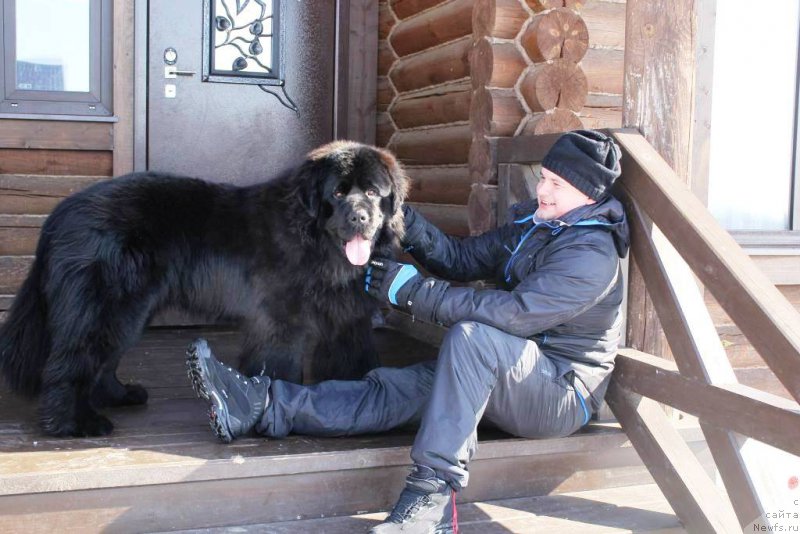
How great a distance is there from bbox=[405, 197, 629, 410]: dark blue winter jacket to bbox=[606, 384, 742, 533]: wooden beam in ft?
0.45

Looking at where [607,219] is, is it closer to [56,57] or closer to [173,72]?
[173,72]

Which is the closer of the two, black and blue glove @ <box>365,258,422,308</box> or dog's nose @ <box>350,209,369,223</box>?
black and blue glove @ <box>365,258,422,308</box>

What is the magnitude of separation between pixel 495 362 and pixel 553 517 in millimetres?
604

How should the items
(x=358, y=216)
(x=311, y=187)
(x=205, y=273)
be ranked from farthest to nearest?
(x=205, y=273) → (x=311, y=187) → (x=358, y=216)

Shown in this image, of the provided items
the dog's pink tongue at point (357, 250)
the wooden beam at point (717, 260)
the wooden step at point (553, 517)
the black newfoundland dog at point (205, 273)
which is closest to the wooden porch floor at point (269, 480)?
the wooden step at point (553, 517)

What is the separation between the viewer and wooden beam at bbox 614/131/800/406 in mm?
2289

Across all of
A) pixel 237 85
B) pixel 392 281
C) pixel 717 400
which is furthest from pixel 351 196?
pixel 237 85

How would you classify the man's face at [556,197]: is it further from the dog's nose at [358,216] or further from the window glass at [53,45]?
the window glass at [53,45]

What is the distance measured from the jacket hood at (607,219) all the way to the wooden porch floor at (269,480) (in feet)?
2.34

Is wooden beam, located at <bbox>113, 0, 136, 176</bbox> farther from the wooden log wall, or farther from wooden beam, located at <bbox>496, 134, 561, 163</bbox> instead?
wooden beam, located at <bbox>496, 134, 561, 163</bbox>

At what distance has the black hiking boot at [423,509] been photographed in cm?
240

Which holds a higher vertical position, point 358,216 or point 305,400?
point 358,216

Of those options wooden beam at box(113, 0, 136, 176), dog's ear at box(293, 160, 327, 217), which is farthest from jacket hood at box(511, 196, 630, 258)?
wooden beam at box(113, 0, 136, 176)

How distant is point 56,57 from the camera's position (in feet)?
14.7
